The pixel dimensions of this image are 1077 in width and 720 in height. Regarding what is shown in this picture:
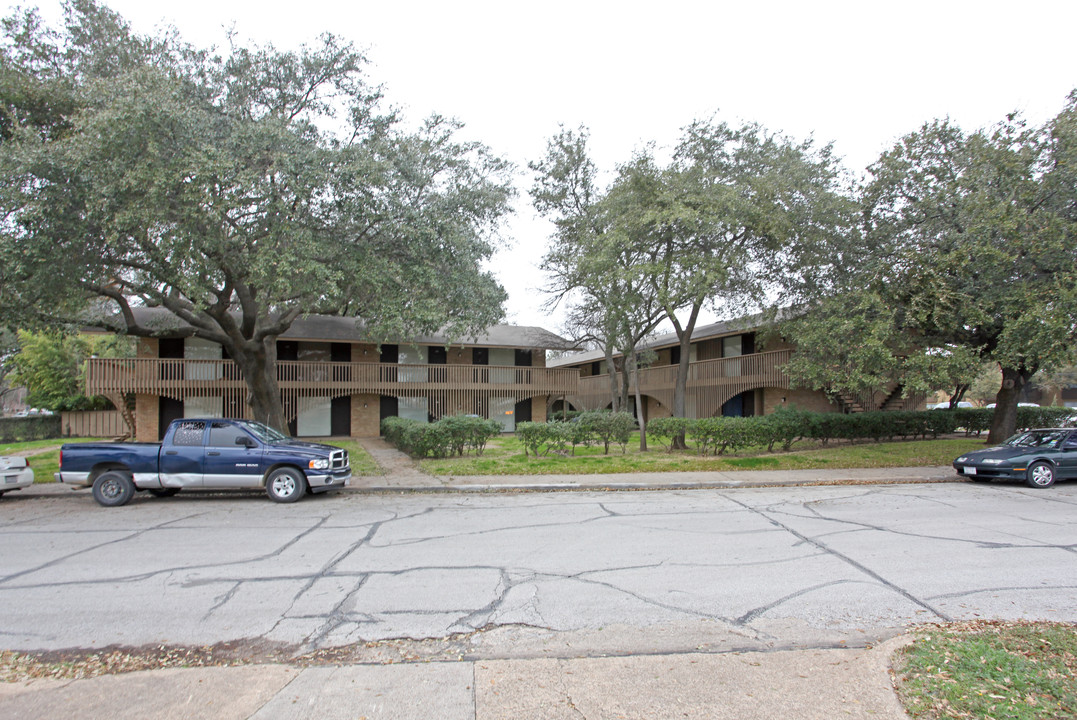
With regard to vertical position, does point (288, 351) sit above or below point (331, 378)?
above

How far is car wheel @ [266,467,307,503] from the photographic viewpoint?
11327 mm

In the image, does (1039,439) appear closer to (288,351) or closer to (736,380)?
(736,380)

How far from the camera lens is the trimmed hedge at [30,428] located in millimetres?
32312

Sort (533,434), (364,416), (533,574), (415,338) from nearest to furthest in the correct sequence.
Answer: (533,574) → (533,434) → (415,338) → (364,416)

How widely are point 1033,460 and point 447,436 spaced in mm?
13346

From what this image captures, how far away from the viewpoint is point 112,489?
11211 mm

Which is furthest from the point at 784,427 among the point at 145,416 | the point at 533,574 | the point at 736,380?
the point at 145,416

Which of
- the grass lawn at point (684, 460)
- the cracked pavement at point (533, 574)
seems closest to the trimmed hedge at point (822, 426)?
the grass lawn at point (684, 460)

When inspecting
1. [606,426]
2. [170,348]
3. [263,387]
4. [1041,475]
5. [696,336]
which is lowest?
[1041,475]

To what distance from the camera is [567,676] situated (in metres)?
3.99

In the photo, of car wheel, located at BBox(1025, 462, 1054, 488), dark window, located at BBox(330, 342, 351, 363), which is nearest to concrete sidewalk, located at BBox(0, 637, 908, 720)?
car wheel, located at BBox(1025, 462, 1054, 488)

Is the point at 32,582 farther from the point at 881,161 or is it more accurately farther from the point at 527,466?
the point at 881,161

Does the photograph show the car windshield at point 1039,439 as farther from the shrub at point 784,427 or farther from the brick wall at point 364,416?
the brick wall at point 364,416

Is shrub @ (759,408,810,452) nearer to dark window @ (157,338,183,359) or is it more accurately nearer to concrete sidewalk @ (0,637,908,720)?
concrete sidewalk @ (0,637,908,720)
